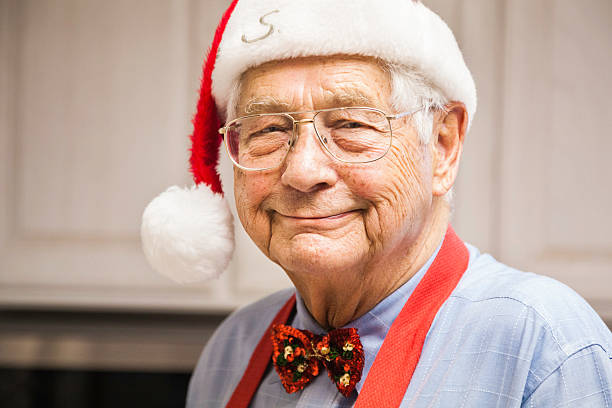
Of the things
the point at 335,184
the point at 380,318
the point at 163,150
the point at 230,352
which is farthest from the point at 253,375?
the point at 163,150

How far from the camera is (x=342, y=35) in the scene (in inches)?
27.0

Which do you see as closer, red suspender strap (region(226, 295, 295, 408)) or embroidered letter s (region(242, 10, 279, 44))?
embroidered letter s (region(242, 10, 279, 44))

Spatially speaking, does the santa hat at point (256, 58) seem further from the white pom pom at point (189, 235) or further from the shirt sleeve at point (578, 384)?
the shirt sleeve at point (578, 384)

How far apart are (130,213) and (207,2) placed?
0.59 metres

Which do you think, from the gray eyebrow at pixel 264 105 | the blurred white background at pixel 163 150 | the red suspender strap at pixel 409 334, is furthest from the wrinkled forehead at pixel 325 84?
the blurred white background at pixel 163 150

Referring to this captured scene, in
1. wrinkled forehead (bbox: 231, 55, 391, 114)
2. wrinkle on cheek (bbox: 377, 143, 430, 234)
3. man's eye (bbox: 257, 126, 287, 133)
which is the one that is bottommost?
wrinkle on cheek (bbox: 377, 143, 430, 234)

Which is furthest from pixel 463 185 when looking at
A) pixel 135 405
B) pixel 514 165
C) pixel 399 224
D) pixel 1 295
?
pixel 1 295

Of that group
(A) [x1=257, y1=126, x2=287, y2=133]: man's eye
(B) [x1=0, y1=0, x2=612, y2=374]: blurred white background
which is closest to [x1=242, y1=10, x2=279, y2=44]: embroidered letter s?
(A) [x1=257, y1=126, x2=287, y2=133]: man's eye

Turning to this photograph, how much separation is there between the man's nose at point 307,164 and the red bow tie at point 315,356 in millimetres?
205

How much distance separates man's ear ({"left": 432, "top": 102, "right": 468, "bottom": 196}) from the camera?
0.77 m

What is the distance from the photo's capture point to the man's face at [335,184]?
69cm

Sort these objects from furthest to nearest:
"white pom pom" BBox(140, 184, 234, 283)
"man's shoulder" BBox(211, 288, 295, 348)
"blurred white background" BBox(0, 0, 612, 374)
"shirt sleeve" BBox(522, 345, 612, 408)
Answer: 1. "blurred white background" BBox(0, 0, 612, 374)
2. "man's shoulder" BBox(211, 288, 295, 348)
3. "white pom pom" BBox(140, 184, 234, 283)
4. "shirt sleeve" BBox(522, 345, 612, 408)

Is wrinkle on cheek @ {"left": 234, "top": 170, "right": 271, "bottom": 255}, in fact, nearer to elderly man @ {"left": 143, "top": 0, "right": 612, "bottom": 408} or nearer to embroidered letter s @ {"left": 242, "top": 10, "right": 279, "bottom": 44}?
elderly man @ {"left": 143, "top": 0, "right": 612, "bottom": 408}

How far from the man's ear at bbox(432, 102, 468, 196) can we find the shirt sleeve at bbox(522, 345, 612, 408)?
0.27m
